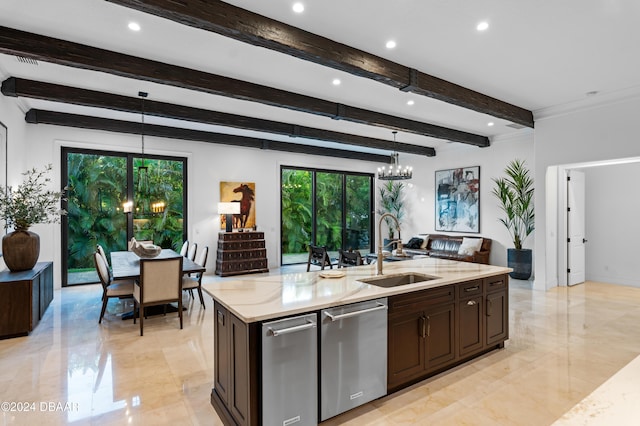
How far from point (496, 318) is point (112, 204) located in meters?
7.17

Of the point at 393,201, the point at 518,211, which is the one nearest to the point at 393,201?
the point at 393,201

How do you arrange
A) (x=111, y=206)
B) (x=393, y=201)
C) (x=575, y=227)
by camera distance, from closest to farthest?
(x=575, y=227) < (x=111, y=206) < (x=393, y=201)

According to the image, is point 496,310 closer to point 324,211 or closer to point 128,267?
point 128,267

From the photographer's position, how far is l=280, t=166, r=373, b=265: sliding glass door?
9.19 m

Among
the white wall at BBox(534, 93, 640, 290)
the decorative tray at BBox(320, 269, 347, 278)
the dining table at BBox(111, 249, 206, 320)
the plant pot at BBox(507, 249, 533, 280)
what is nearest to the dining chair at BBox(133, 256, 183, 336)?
the dining table at BBox(111, 249, 206, 320)

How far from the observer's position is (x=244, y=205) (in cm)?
831

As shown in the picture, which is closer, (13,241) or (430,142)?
(13,241)

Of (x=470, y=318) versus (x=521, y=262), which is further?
(x=521, y=262)

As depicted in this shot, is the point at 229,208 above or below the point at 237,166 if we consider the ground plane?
below

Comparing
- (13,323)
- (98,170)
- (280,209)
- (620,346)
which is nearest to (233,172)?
(280,209)

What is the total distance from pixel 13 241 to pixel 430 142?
28.0 feet

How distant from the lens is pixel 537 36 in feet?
11.5

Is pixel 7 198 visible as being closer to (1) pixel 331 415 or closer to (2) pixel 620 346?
(1) pixel 331 415

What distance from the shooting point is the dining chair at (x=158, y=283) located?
411cm
